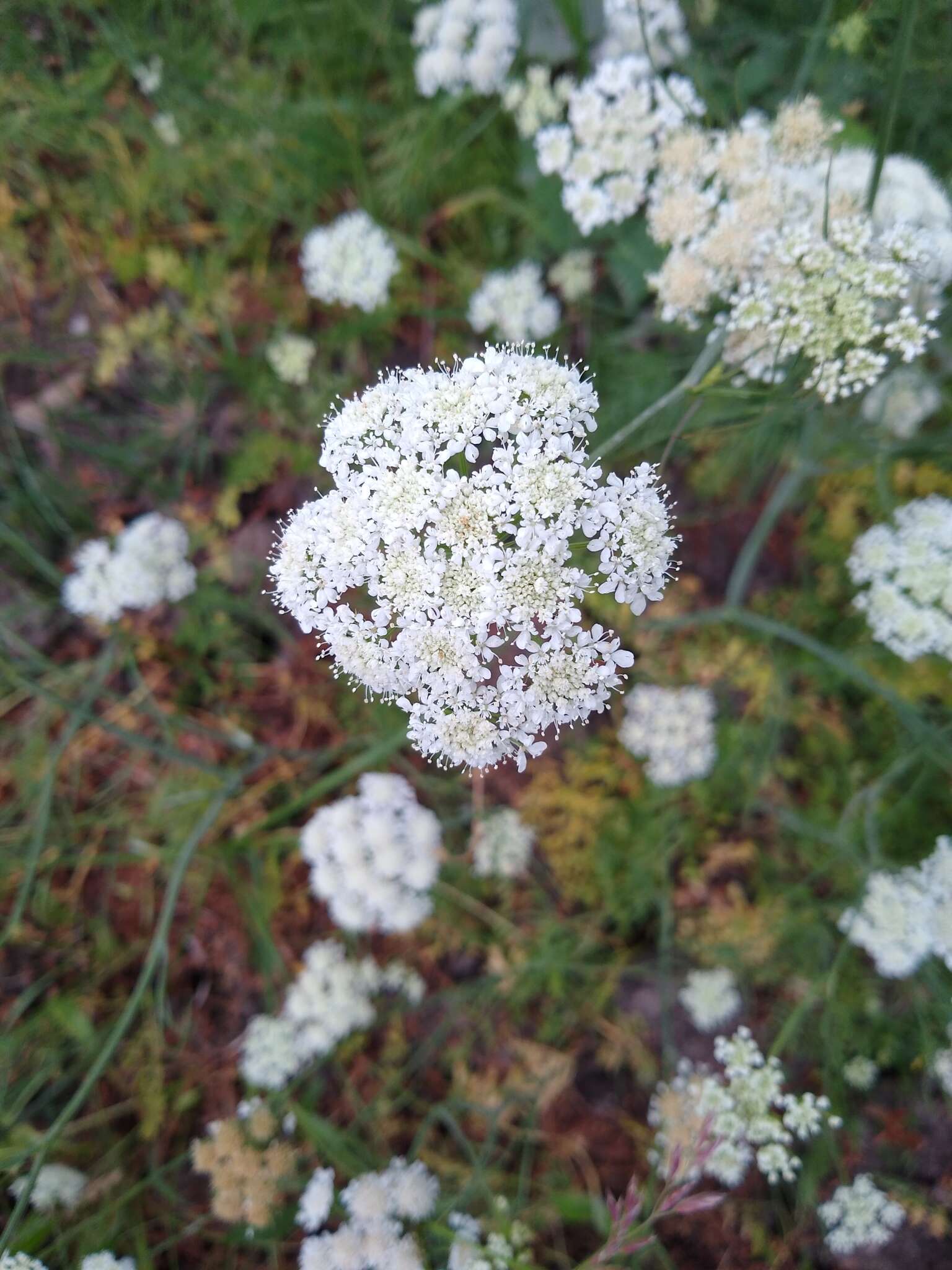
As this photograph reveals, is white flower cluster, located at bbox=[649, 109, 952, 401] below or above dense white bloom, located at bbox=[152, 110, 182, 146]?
below

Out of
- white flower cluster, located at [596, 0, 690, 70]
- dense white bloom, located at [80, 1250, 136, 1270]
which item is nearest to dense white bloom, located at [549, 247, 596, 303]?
white flower cluster, located at [596, 0, 690, 70]

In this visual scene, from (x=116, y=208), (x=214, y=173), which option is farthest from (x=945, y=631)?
(x=116, y=208)

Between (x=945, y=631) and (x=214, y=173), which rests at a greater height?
(x=214, y=173)

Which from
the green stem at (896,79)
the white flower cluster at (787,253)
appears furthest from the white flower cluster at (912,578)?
the green stem at (896,79)

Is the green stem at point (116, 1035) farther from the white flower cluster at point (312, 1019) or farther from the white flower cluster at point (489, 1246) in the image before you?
the white flower cluster at point (489, 1246)

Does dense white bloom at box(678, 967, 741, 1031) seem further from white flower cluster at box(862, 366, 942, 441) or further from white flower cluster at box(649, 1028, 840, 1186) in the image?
white flower cluster at box(862, 366, 942, 441)

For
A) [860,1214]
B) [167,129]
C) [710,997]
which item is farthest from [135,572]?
[860,1214]

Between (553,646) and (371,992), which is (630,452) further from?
(371,992)
